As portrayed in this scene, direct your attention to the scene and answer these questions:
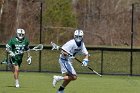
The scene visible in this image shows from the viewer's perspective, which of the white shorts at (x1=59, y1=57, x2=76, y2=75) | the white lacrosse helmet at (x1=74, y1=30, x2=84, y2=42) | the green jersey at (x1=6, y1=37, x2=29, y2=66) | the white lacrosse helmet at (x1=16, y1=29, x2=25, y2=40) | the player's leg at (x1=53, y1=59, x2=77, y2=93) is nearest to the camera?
the white lacrosse helmet at (x1=74, y1=30, x2=84, y2=42)

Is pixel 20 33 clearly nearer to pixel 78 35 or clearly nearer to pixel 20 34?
pixel 20 34

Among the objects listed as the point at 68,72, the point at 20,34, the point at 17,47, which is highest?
the point at 20,34

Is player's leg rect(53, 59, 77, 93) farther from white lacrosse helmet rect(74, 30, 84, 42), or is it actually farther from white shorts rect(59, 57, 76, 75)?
white lacrosse helmet rect(74, 30, 84, 42)

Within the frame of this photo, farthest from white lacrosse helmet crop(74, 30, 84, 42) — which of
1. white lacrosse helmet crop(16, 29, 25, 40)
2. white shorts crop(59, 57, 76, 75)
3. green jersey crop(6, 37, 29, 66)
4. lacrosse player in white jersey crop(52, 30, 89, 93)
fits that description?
green jersey crop(6, 37, 29, 66)

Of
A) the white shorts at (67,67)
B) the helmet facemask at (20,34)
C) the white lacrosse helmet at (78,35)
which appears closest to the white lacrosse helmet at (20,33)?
the helmet facemask at (20,34)

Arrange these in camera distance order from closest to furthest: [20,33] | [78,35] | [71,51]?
[78,35], [71,51], [20,33]

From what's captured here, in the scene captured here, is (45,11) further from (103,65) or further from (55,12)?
(103,65)

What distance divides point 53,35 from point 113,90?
19640 millimetres

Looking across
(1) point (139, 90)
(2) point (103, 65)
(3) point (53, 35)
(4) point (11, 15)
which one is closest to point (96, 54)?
(2) point (103, 65)

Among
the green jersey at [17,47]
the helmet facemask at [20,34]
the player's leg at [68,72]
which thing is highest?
the helmet facemask at [20,34]

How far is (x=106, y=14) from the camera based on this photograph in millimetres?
45594

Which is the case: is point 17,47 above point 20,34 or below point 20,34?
below

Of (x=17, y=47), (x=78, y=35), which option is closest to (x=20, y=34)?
(x=17, y=47)

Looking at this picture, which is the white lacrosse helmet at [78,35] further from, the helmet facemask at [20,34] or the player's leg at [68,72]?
the helmet facemask at [20,34]
